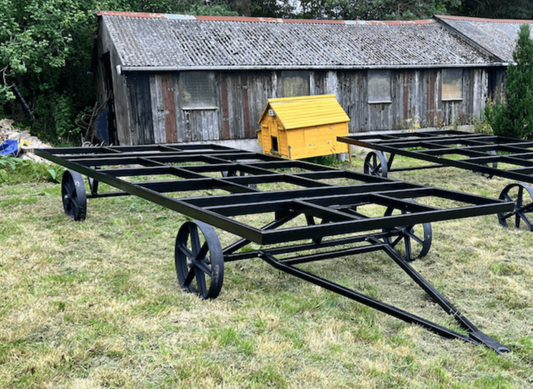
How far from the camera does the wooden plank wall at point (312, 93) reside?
13.7 m

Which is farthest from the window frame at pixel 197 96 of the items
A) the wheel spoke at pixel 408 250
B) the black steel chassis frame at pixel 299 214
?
the wheel spoke at pixel 408 250

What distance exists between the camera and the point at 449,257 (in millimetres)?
5625

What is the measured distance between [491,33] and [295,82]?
9.77 metres

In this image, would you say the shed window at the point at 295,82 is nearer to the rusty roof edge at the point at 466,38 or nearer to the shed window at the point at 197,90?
the shed window at the point at 197,90

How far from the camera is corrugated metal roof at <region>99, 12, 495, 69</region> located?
46.1 feet

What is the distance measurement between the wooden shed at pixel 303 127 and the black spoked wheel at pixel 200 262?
24.2 feet

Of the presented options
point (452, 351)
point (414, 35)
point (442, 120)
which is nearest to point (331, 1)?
point (414, 35)

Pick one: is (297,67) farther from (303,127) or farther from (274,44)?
(303,127)

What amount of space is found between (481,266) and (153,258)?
3554 millimetres

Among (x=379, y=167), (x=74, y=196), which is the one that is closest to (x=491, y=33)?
(x=379, y=167)

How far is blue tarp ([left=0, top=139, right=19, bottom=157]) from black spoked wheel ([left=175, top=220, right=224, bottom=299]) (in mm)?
9562

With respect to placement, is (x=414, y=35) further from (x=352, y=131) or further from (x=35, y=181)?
(x=35, y=181)

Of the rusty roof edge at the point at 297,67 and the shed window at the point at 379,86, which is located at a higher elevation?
the rusty roof edge at the point at 297,67

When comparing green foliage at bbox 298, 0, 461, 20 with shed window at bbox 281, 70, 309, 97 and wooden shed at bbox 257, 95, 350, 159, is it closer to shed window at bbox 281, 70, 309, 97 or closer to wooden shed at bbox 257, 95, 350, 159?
shed window at bbox 281, 70, 309, 97
